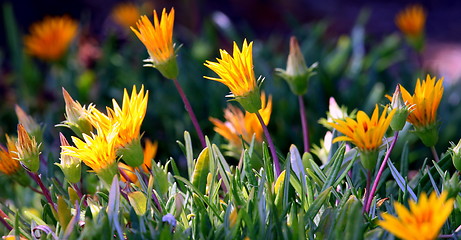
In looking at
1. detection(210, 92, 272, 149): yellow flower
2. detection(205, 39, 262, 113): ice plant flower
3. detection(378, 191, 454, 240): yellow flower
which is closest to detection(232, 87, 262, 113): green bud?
detection(205, 39, 262, 113): ice plant flower

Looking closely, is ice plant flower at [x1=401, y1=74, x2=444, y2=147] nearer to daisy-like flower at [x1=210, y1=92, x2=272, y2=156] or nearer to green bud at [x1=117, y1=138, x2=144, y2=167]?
daisy-like flower at [x1=210, y1=92, x2=272, y2=156]

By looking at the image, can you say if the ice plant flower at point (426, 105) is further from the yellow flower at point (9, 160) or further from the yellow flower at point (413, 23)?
the yellow flower at point (413, 23)

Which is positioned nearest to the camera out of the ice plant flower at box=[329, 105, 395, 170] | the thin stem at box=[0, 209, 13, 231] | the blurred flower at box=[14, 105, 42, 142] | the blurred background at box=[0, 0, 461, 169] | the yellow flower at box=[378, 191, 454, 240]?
the yellow flower at box=[378, 191, 454, 240]

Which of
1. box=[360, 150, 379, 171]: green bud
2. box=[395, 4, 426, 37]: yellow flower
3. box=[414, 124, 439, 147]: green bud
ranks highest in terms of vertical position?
box=[395, 4, 426, 37]: yellow flower

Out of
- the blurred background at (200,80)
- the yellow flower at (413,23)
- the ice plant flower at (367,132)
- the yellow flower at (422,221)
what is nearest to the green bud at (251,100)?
the ice plant flower at (367,132)

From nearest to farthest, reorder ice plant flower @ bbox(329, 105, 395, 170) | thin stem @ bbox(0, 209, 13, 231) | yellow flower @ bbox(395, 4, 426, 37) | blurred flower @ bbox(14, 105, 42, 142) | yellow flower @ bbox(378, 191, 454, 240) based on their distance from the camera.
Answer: yellow flower @ bbox(378, 191, 454, 240)
ice plant flower @ bbox(329, 105, 395, 170)
thin stem @ bbox(0, 209, 13, 231)
blurred flower @ bbox(14, 105, 42, 142)
yellow flower @ bbox(395, 4, 426, 37)
